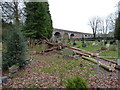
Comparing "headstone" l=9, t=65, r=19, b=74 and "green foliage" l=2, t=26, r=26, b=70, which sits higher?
"green foliage" l=2, t=26, r=26, b=70

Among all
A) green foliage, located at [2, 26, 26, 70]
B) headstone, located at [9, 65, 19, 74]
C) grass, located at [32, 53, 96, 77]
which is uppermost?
green foliage, located at [2, 26, 26, 70]

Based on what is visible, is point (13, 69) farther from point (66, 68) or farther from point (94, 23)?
point (94, 23)

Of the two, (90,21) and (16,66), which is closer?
(16,66)

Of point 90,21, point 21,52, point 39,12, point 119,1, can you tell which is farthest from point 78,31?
point 21,52

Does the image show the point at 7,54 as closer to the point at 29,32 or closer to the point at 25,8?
the point at 29,32

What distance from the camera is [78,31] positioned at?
180 feet

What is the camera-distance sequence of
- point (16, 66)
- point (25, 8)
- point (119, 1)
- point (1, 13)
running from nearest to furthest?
1. point (16, 66)
2. point (1, 13)
3. point (25, 8)
4. point (119, 1)

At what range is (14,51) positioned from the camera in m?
4.09

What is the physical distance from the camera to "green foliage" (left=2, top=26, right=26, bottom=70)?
410 cm

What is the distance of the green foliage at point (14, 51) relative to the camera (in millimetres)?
4099

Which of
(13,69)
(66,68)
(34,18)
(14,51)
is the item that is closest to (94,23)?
(34,18)

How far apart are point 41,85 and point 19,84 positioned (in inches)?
35.1

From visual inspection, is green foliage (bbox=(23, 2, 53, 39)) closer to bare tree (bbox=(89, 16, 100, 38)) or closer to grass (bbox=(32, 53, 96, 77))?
grass (bbox=(32, 53, 96, 77))

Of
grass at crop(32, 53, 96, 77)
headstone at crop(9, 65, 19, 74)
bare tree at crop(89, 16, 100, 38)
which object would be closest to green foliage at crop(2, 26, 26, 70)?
headstone at crop(9, 65, 19, 74)
